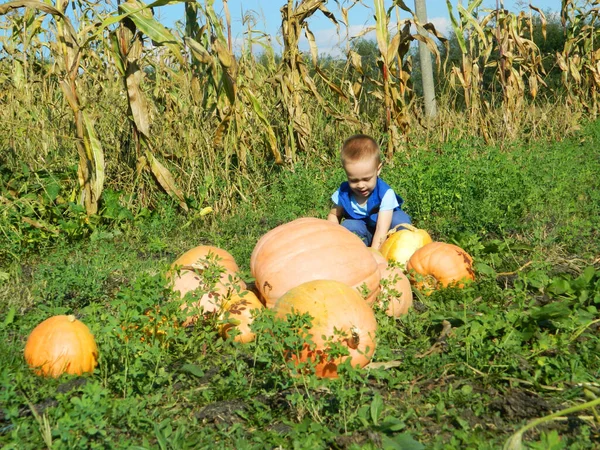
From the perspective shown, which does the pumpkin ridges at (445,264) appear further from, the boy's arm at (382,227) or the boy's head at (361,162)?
→ the boy's head at (361,162)

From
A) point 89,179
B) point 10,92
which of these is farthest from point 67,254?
point 10,92

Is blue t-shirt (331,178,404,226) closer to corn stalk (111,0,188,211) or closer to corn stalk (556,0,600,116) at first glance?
corn stalk (111,0,188,211)

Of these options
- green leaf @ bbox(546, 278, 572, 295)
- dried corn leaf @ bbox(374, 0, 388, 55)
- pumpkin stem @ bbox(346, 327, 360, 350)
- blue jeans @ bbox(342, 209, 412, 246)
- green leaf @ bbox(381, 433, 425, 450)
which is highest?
dried corn leaf @ bbox(374, 0, 388, 55)

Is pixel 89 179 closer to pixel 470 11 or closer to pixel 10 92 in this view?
pixel 10 92

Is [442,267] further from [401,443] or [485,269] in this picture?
[401,443]

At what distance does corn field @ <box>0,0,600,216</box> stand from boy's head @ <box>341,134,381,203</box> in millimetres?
1400

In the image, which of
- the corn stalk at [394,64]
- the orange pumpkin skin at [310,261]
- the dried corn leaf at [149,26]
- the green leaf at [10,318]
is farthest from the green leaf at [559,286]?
the corn stalk at [394,64]

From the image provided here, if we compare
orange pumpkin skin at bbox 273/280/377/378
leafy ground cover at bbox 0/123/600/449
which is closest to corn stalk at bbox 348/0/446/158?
leafy ground cover at bbox 0/123/600/449

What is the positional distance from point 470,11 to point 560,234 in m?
5.05

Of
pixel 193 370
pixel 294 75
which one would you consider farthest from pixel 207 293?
pixel 294 75

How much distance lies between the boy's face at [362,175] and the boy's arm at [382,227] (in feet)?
0.77

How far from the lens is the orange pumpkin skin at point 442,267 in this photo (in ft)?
14.2

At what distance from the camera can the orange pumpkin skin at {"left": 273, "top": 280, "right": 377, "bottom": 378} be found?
3.05 meters

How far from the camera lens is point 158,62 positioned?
7.60 meters
